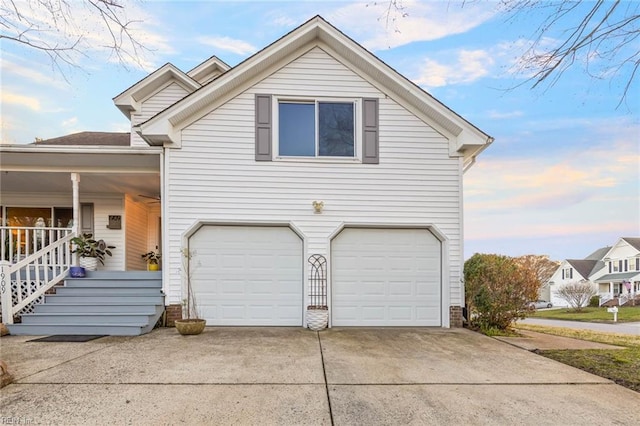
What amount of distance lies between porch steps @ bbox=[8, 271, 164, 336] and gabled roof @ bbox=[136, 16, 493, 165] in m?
3.17

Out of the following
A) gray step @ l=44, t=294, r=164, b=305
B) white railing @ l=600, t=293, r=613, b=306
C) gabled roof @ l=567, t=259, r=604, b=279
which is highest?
gray step @ l=44, t=294, r=164, b=305

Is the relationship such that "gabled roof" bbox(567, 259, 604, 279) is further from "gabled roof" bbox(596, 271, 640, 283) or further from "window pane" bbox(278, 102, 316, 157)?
"window pane" bbox(278, 102, 316, 157)

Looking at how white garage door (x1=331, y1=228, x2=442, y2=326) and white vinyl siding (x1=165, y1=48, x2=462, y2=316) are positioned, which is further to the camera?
white garage door (x1=331, y1=228, x2=442, y2=326)

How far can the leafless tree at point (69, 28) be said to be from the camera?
4454 millimetres

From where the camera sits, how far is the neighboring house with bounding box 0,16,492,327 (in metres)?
7.59

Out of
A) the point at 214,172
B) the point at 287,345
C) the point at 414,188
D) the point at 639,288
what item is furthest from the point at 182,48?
the point at 639,288

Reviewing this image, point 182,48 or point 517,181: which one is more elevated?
point 182,48

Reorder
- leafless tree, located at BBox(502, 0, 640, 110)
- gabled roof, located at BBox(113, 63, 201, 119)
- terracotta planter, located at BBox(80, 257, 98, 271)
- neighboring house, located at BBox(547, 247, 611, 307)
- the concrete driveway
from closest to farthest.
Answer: the concrete driveway → leafless tree, located at BBox(502, 0, 640, 110) → terracotta planter, located at BBox(80, 257, 98, 271) → gabled roof, located at BBox(113, 63, 201, 119) → neighboring house, located at BBox(547, 247, 611, 307)

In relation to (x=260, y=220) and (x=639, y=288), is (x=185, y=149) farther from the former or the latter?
(x=639, y=288)

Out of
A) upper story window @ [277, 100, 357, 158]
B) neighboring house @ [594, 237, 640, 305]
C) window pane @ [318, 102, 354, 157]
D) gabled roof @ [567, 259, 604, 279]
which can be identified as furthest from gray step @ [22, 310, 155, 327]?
gabled roof @ [567, 259, 604, 279]

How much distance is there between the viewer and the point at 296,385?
403 centimetres

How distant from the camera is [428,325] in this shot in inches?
307

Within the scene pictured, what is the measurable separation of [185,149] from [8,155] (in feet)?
12.9

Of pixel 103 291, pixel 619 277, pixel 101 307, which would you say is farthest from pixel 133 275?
pixel 619 277
